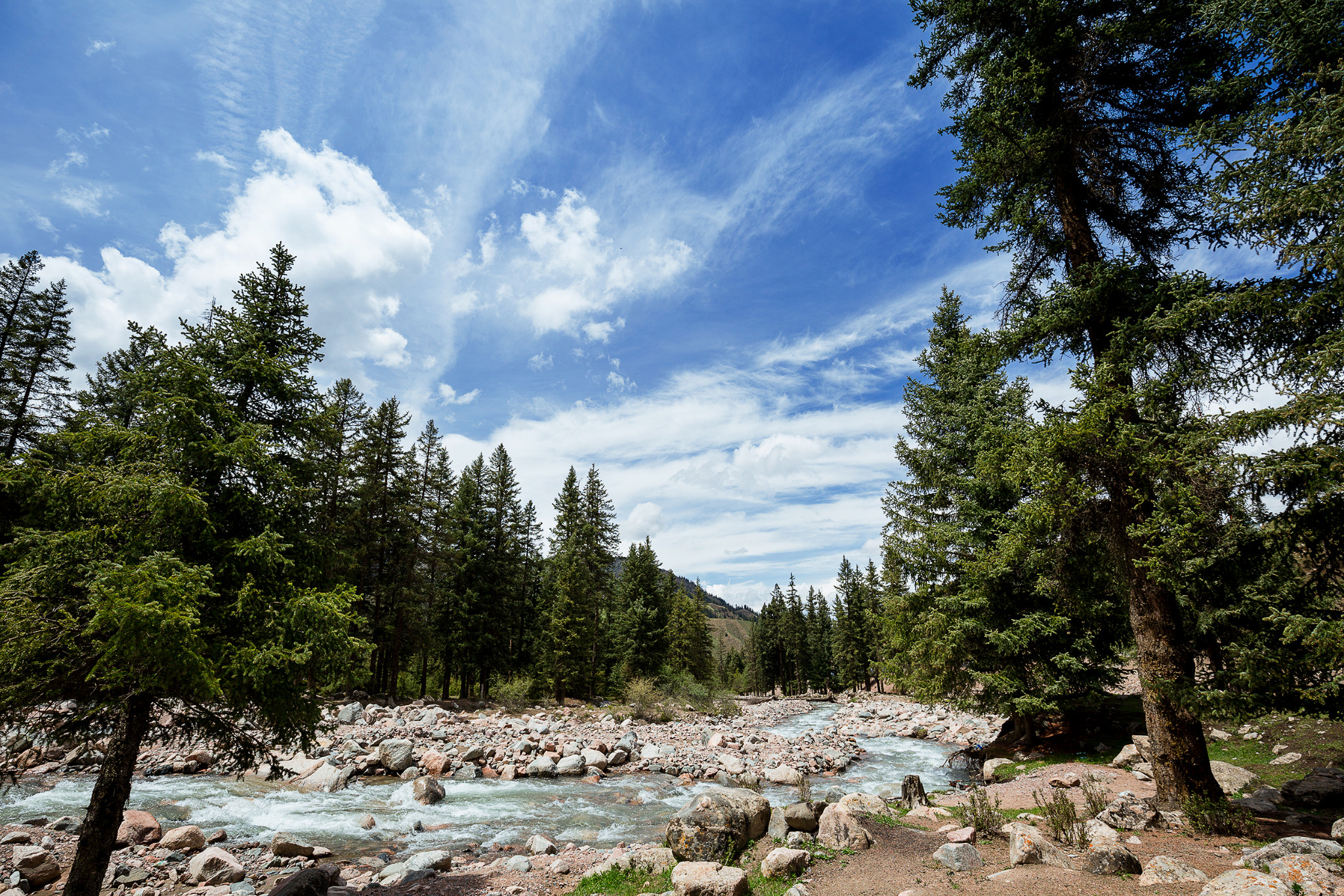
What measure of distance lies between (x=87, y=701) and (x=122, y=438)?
12.8 feet

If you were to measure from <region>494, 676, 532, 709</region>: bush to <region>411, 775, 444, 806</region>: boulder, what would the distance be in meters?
15.0

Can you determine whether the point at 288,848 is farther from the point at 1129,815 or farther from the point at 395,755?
the point at 1129,815

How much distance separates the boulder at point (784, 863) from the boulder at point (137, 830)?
37.8 feet

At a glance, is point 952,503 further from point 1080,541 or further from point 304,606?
point 304,606

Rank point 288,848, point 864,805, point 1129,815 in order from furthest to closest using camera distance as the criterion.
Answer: point 864,805 → point 288,848 → point 1129,815

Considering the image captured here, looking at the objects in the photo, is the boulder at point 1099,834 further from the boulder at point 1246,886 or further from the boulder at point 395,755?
the boulder at point 395,755

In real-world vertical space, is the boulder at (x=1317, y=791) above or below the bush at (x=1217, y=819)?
below

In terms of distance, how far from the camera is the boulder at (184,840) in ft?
32.3


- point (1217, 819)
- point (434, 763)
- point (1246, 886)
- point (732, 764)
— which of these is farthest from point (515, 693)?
point (1246, 886)

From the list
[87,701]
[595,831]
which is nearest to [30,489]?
[87,701]

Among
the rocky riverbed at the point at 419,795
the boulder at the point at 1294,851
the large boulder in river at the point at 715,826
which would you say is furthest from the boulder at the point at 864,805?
the boulder at the point at 1294,851

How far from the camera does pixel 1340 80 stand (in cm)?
599

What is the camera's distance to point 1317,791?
29.7 ft

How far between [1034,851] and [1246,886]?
238 centimetres
